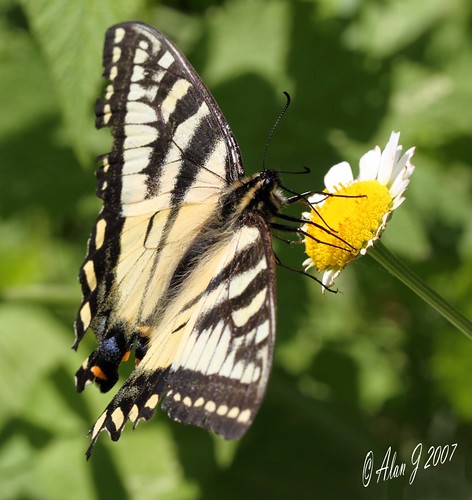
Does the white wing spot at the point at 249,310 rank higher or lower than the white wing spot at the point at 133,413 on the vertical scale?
higher

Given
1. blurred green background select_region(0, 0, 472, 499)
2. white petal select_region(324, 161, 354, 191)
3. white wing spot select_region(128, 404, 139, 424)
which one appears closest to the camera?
white wing spot select_region(128, 404, 139, 424)

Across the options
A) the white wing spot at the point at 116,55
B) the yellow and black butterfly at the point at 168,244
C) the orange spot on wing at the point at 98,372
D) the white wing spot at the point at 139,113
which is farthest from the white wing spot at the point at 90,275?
the white wing spot at the point at 116,55

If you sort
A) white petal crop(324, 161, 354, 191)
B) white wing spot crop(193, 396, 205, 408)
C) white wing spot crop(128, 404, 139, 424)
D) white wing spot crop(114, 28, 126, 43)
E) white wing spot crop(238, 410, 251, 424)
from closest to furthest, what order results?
white wing spot crop(238, 410, 251, 424), white wing spot crop(193, 396, 205, 408), white wing spot crop(128, 404, 139, 424), white petal crop(324, 161, 354, 191), white wing spot crop(114, 28, 126, 43)

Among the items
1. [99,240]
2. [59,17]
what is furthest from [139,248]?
[59,17]

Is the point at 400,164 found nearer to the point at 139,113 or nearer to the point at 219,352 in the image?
the point at 219,352

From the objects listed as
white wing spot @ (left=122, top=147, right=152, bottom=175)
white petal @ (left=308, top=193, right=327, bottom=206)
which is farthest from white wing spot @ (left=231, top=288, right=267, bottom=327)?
white wing spot @ (left=122, top=147, right=152, bottom=175)

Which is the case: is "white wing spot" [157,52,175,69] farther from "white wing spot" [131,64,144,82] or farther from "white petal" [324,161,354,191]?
"white petal" [324,161,354,191]

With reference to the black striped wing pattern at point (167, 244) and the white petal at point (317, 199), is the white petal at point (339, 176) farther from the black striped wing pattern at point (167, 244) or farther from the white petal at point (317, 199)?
the black striped wing pattern at point (167, 244)
